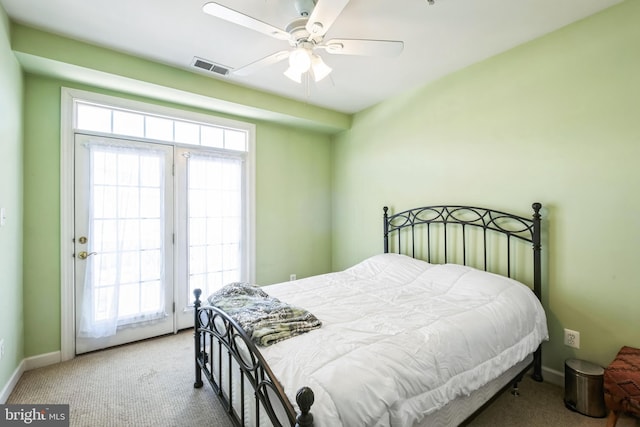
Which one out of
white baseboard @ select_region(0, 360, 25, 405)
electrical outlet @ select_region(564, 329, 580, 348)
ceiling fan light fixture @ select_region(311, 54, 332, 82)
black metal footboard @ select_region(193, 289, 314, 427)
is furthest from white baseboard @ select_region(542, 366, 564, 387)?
white baseboard @ select_region(0, 360, 25, 405)

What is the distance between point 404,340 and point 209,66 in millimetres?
2757

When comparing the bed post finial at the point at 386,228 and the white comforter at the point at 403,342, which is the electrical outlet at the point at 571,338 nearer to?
the white comforter at the point at 403,342

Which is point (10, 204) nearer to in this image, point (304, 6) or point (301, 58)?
point (301, 58)

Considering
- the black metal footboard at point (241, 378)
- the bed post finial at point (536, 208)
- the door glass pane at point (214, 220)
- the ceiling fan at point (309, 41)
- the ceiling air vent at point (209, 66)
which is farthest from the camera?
the door glass pane at point (214, 220)

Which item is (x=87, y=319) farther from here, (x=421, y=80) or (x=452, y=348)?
(x=421, y=80)

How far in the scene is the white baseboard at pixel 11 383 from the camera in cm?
197

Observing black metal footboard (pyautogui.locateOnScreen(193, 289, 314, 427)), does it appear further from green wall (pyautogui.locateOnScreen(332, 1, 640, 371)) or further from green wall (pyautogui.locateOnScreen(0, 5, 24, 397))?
green wall (pyautogui.locateOnScreen(332, 1, 640, 371))

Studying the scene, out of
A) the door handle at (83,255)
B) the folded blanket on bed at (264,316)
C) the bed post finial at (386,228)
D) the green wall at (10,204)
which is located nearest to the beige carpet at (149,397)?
the green wall at (10,204)

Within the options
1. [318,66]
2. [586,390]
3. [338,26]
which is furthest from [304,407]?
[338,26]

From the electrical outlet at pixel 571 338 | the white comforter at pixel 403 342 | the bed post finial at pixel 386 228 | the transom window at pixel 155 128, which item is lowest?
the electrical outlet at pixel 571 338

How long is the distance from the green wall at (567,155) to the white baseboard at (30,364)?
3.82 meters

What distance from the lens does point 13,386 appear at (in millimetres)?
2143

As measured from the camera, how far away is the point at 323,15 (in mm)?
1531

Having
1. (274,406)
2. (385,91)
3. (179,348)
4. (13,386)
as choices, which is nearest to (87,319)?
(13,386)
